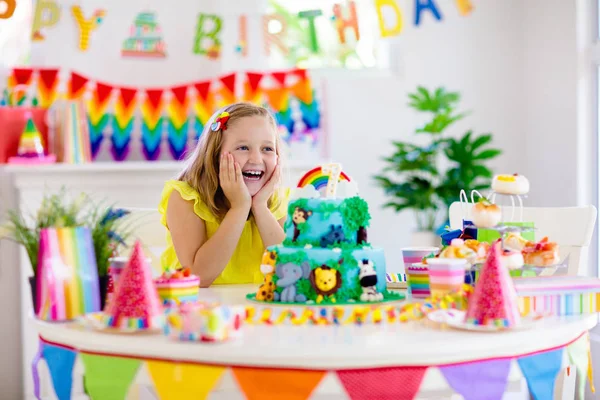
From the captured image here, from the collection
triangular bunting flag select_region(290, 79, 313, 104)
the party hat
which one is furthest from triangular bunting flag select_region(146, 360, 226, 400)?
triangular bunting flag select_region(290, 79, 313, 104)

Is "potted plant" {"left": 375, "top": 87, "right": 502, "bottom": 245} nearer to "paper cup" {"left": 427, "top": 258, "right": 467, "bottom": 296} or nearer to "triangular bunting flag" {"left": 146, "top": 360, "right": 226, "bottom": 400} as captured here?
"paper cup" {"left": 427, "top": 258, "right": 467, "bottom": 296}

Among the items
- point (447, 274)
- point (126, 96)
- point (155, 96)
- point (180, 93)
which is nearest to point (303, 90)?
point (180, 93)

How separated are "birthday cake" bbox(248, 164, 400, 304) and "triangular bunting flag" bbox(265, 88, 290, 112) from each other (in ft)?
6.90

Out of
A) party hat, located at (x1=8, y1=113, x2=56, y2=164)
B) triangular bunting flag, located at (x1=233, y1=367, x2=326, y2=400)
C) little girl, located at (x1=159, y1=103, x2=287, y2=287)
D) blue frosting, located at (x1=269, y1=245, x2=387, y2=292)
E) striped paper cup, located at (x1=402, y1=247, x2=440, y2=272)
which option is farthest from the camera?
party hat, located at (x1=8, y1=113, x2=56, y2=164)

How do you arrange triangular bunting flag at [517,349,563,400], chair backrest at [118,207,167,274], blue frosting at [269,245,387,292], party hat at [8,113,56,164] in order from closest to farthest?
triangular bunting flag at [517,349,563,400] → blue frosting at [269,245,387,292] → chair backrest at [118,207,167,274] → party hat at [8,113,56,164]

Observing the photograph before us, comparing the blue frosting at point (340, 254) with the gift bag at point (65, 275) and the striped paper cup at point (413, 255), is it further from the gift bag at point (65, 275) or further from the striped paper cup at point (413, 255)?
the gift bag at point (65, 275)

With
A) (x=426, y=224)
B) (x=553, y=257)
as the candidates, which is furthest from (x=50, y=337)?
(x=426, y=224)

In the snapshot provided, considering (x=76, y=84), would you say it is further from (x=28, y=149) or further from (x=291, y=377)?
(x=291, y=377)

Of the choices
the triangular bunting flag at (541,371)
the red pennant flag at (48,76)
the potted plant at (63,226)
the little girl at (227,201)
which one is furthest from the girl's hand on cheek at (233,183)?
the red pennant flag at (48,76)

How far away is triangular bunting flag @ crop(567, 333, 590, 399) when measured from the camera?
1352mm

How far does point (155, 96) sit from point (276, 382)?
2.71 m

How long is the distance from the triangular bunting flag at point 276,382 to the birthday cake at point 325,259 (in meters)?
0.41

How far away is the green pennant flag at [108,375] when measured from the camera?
121 cm

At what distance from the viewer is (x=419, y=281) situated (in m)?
1.66
